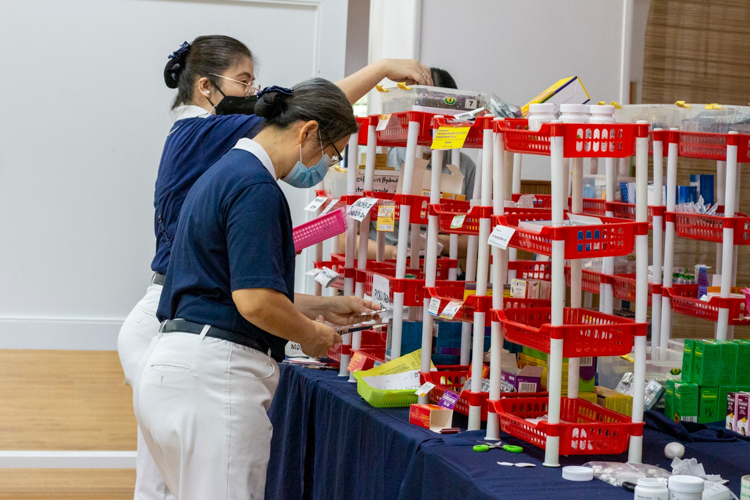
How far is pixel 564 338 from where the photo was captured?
1.71m

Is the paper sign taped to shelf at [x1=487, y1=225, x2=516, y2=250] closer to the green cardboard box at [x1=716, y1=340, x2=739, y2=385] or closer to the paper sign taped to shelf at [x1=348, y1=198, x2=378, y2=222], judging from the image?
the paper sign taped to shelf at [x1=348, y1=198, x2=378, y2=222]

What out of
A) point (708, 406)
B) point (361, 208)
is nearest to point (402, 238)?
point (361, 208)

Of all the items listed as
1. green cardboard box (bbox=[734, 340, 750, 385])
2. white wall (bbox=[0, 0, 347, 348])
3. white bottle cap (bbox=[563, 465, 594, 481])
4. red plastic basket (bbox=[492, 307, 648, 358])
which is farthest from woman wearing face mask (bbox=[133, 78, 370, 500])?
white wall (bbox=[0, 0, 347, 348])

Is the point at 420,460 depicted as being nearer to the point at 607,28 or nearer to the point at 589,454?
the point at 589,454

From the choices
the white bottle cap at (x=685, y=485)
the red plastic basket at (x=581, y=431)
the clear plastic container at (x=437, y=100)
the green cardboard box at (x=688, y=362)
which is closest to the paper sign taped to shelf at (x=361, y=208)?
the clear plastic container at (x=437, y=100)

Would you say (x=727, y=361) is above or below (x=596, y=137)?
below

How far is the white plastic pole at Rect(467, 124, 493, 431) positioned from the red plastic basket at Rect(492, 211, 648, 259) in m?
0.12

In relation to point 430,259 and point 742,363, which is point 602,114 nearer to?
point 430,259

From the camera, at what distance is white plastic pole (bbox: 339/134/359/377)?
2.53 meters

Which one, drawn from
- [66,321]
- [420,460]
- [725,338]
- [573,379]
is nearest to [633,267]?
[725,338]

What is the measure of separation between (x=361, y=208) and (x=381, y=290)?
0.26m

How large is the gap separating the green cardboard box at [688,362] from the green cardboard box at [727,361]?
7 centimetres

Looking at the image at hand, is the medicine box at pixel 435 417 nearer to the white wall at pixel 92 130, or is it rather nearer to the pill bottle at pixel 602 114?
the pill bottle at pixel 602 114

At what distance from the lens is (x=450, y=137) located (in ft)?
6.48
